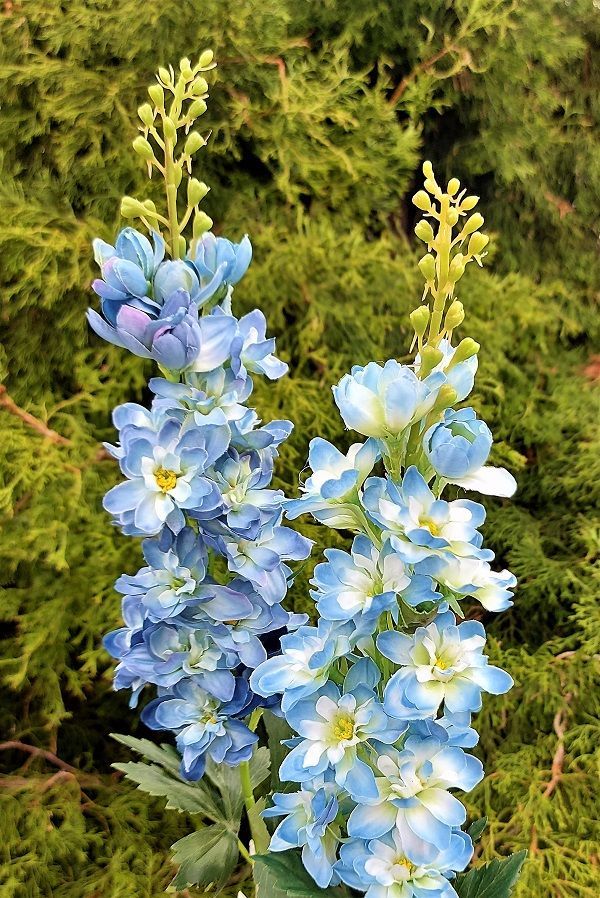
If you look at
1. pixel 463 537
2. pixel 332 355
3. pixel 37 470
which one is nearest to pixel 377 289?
pixel 332 355

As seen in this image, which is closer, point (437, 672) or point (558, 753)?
point (437, 672)

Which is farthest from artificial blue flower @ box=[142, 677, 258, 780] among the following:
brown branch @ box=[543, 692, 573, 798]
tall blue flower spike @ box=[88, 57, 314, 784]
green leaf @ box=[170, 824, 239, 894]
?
brown branch @ box=[543, 692, 573, 798]

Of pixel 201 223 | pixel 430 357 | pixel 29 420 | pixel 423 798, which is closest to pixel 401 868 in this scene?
pixel 423 798

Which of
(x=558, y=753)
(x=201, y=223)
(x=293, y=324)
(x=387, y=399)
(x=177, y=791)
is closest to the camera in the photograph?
(x=387, y=399)

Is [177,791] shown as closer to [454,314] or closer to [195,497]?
[195,497]

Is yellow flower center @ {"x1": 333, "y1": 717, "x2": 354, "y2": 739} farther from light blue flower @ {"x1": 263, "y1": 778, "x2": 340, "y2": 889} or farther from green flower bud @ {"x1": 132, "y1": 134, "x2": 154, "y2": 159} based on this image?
green flower bud @ {"x1": 132, "y1": 134, "x2": 154, "y2": 159}

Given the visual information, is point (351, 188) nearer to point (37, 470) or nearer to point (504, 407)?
point (504, 407)

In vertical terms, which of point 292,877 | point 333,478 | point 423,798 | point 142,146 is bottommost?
point 292,877
